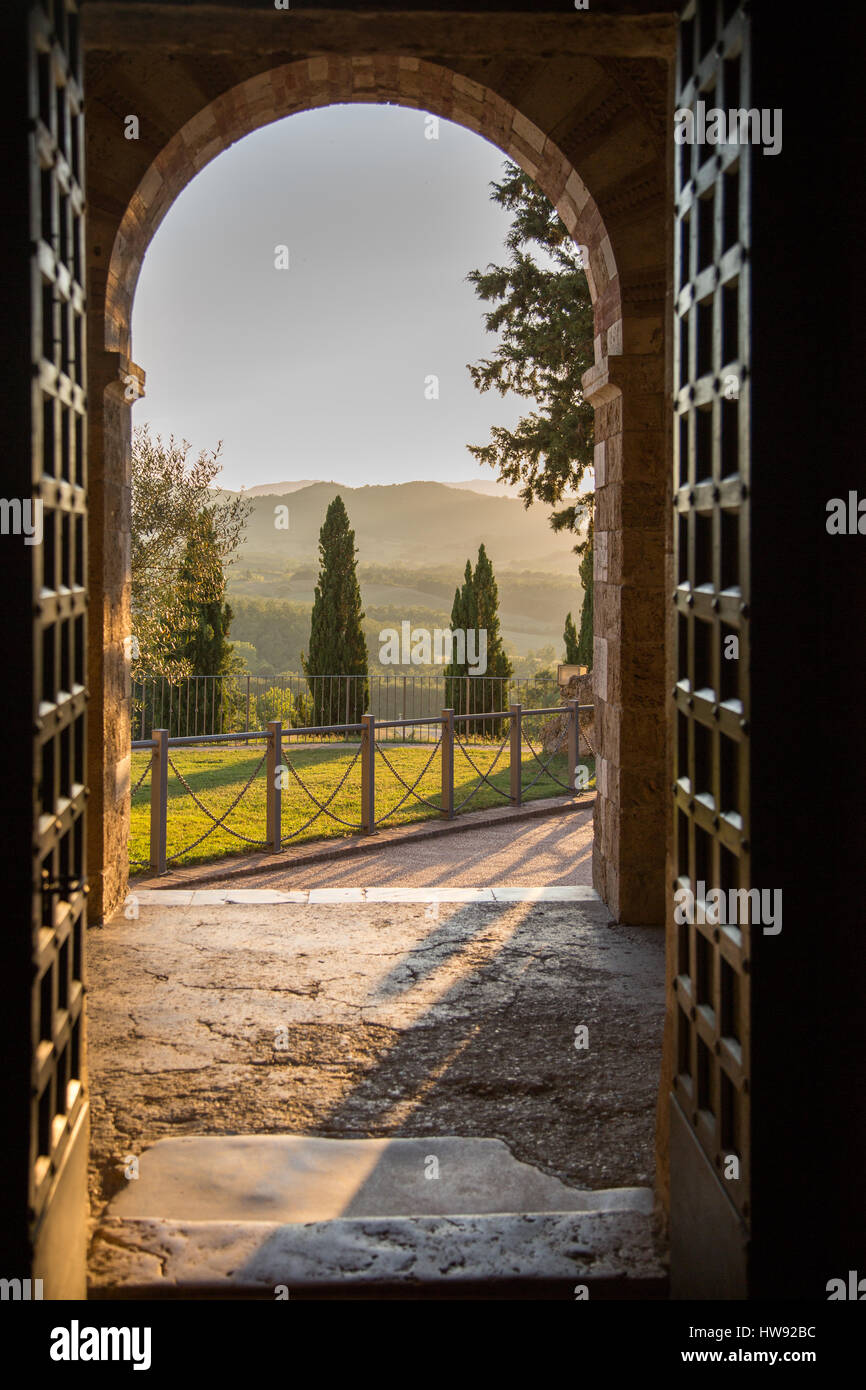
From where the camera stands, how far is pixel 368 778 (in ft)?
29.8

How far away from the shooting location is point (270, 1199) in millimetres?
3148

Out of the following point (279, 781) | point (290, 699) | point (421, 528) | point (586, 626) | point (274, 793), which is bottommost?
point (274, 793)

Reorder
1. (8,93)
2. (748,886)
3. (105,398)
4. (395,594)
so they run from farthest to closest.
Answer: (395,594)
(105,398)
(748,886)
(8,93)

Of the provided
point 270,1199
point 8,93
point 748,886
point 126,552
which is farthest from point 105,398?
point 748,886

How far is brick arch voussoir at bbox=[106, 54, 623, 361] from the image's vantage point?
227 inches

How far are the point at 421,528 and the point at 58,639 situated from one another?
101 m

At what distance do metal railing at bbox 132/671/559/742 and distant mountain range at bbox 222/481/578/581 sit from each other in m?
71.2

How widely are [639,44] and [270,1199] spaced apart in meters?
3.35

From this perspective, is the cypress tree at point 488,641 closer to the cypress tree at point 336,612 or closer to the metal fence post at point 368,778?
the cypress tree at point 336,612

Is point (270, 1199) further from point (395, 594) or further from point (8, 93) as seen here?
point (395, 594)

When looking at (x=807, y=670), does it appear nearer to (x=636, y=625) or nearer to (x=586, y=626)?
(x=636, y=625)

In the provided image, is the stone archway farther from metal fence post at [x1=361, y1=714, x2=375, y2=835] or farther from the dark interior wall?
the dark interior wall

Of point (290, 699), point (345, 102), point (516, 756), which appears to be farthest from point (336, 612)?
point (345, 102)
